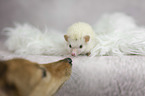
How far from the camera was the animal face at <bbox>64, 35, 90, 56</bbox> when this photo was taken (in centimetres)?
86

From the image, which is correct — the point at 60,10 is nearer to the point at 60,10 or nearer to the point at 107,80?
the point at 60,10

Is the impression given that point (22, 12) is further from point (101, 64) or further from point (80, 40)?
point (101, 64)

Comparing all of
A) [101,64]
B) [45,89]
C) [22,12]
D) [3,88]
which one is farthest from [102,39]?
[22,12]

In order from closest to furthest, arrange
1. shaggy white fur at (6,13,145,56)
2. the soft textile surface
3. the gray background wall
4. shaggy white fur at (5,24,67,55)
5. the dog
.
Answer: the dog → the soft textile surface → shaggy white fur at (6,13,145,56) → shaggy white fur at (5,24,67,55) → the gray background wall

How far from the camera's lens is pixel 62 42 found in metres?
0.99

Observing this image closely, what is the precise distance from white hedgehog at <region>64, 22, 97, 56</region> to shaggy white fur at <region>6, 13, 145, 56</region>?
5cm

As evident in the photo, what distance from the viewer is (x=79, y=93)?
0.68 meters

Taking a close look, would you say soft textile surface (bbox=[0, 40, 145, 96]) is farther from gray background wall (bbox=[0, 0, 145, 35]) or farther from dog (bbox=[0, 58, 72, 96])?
gray background wall (bbox=[0, 0, 145, 35])

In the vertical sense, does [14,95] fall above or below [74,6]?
below

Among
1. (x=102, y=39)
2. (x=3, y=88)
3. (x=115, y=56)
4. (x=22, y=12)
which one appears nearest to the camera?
(x=3, y=88)

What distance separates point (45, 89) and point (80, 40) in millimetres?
413

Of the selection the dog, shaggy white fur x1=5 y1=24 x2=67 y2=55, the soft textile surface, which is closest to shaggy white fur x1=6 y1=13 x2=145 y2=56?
shaggy white fur x1=5 y1=24 x2=67 y2=55

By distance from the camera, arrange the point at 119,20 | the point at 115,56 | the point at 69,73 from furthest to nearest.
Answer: the point at 119,20
the point at 115,56
the point at 69,73

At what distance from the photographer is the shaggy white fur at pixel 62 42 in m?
0.81
